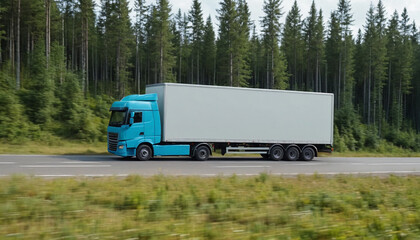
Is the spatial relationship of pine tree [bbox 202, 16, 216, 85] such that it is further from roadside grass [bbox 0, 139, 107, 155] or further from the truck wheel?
the truck wheel

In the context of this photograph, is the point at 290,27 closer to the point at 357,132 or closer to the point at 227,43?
the point at 227,43

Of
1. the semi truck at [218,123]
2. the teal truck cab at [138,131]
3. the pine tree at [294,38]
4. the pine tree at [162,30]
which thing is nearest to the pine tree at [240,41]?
the pine tree at [162,30]

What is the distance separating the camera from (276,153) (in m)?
19.9

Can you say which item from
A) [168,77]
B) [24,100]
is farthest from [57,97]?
[168,77]

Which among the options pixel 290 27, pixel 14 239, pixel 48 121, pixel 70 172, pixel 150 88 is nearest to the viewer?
pixel 14 239

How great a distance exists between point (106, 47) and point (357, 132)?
38.5 meters

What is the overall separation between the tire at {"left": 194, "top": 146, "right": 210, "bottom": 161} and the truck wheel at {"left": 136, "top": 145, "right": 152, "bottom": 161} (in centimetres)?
228

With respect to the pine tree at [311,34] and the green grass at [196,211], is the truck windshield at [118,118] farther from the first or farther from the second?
the pine tree at [311,34]

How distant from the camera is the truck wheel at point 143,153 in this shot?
17.1 metres

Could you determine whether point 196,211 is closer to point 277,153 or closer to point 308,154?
point 277,153

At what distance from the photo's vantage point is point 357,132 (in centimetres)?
3791

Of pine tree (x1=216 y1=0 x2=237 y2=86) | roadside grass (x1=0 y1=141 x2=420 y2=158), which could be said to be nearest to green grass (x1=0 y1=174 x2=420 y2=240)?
roadside grass (x1=0 y1=141 x2=420 y2=158)

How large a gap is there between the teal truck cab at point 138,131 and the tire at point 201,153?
447mm

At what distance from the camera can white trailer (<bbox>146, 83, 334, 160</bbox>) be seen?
58.6ft
